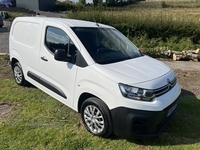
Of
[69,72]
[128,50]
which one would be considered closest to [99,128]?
[69,72]

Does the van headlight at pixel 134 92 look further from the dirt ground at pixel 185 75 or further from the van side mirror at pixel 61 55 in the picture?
the dirt ground at pixel 185 75

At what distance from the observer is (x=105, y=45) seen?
352cm

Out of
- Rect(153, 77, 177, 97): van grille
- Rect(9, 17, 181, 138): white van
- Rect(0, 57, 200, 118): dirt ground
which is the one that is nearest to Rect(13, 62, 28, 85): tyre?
Rect(9, 17, 181, 138): white van

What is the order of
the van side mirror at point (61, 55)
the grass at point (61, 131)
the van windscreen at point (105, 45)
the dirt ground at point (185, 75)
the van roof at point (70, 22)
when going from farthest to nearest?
the dirt ground at point (185, 75) < the van roof at point (70, 22) < the van windscreen at point (105, 45) < the van side mirror at point (61, 55) < the grass at point (61, 131)

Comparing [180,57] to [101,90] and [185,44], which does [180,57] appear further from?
[101,90]

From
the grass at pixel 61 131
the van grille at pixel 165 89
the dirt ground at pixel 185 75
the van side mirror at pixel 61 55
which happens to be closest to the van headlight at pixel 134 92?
the van grille at pixel 165 89

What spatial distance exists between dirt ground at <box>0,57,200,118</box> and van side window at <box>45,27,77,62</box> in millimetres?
1595

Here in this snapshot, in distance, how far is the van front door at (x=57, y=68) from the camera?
3229mm

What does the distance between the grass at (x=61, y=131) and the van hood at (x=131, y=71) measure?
1.01m

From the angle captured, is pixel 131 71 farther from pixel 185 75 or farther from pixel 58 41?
pixel 185 75

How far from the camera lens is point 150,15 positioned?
1193 cm

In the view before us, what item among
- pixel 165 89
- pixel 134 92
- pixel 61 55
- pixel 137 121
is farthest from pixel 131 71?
pixel 61 55

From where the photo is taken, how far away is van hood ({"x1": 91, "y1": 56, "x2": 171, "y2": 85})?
2676mm

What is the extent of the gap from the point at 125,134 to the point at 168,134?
0.93 metres
